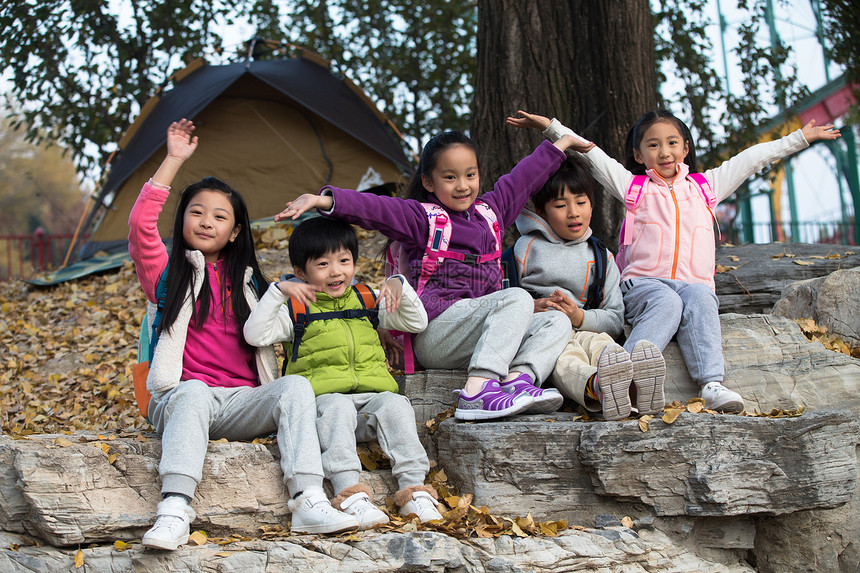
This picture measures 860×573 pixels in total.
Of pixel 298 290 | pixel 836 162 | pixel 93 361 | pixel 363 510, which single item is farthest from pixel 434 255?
pixel 836 162

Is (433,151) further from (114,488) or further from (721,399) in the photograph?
(114,488)

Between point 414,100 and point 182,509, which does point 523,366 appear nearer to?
point 182,509

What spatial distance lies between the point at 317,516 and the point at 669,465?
4.51ft

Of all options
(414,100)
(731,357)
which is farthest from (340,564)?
(414,100)

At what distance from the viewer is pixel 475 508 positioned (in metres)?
3.08

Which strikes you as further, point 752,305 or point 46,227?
point 46,227

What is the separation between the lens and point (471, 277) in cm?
378

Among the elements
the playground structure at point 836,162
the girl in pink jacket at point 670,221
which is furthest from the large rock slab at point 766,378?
the playground structure at point 836,162

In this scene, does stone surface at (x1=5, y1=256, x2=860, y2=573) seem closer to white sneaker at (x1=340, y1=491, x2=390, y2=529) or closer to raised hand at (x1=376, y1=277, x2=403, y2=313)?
white sneaker at (x1=340, y1=491, x2=390, y2=529)

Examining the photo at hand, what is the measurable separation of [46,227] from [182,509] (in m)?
39.0

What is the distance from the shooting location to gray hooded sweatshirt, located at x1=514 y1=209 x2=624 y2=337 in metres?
3.89

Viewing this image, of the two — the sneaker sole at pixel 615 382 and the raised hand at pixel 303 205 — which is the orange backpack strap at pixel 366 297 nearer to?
the raised hand at pixel 303 205

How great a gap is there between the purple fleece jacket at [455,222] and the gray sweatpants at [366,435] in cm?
62

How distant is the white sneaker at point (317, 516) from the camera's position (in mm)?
2791
